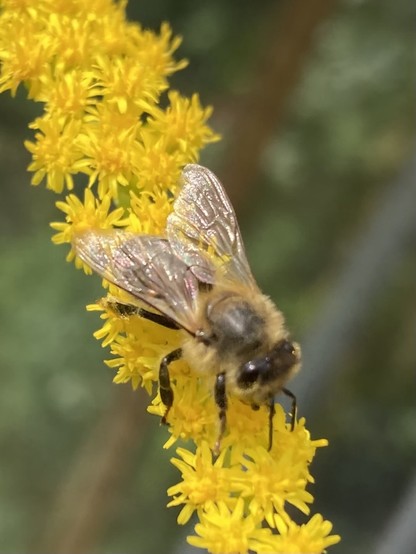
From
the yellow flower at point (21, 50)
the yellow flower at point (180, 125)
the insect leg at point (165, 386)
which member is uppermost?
the yellow flower at point (21, 50)

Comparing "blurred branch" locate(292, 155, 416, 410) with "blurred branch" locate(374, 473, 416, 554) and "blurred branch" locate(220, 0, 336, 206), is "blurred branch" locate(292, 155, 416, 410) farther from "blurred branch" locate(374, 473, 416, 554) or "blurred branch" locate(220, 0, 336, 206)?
"blurred branch" locate(220, 0, 336, 206)

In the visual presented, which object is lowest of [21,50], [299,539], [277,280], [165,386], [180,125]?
[299,539]

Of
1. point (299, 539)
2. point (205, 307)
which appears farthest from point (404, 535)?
point (205, 307)

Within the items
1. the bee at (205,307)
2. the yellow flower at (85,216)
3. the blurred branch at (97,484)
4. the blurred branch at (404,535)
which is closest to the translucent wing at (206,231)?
the bee at (205,307)

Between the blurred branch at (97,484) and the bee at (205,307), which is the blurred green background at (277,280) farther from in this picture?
the bee at (205,307)

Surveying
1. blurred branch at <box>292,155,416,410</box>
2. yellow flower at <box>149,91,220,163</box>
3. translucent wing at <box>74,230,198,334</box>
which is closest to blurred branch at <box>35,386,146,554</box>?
blurred branch at <box>292,155,416,410</box>

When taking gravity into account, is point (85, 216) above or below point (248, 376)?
above

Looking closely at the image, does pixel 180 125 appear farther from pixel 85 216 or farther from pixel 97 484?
pixel 97 484
